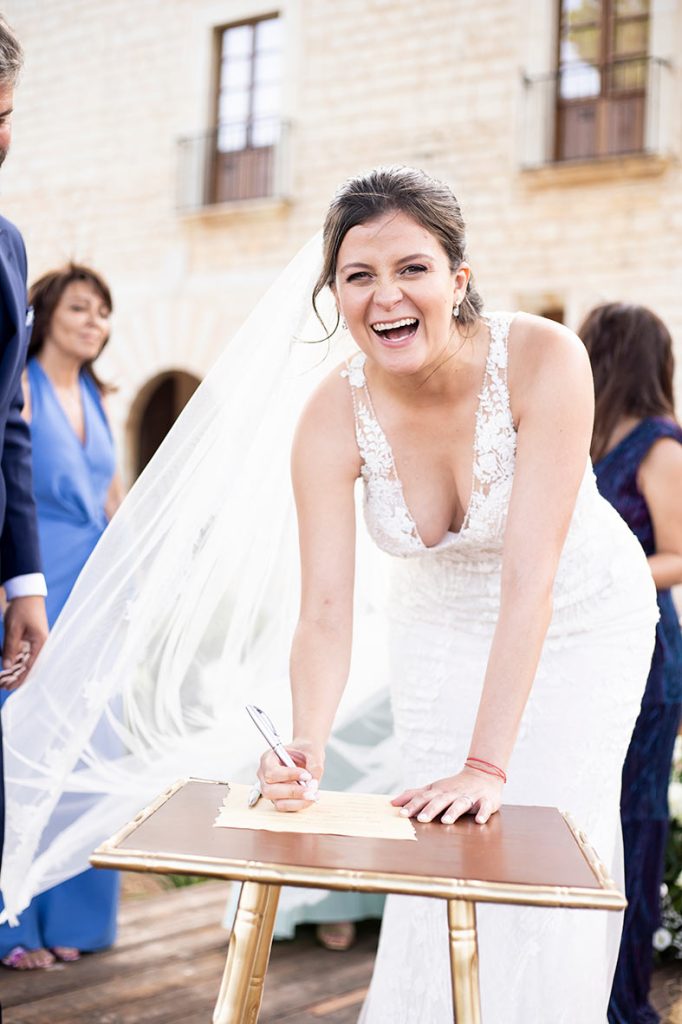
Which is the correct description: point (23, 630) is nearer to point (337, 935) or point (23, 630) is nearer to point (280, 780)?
point (280, 780)

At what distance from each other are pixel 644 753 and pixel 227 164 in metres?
10.4

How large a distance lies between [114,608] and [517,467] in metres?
0.96

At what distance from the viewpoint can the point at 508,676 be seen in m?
1.81

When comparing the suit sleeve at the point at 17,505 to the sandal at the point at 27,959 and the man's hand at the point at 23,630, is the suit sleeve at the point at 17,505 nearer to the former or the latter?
the man's hand at the point at 23,630

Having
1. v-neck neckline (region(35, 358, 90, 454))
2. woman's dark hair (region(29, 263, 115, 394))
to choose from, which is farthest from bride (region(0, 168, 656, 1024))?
woman's dark hair (region(29, 263, 115, 394))

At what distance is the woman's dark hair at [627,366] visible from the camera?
289cm

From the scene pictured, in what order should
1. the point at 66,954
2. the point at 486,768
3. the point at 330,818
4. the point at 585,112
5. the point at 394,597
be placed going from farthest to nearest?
the point at 585,112 → the point at 66,954 → the point at 394,597 → the point at 486,768 → the point at 330,818

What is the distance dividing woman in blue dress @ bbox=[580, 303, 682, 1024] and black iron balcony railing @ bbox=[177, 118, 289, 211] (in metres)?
9.46

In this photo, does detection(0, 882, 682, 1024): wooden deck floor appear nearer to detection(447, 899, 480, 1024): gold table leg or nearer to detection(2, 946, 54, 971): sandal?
detection(2, 946, 54, 971): sandal

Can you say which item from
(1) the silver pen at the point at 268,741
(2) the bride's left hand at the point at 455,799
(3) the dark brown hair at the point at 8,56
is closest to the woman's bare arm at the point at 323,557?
(1) the silver pen at the point at 268,741

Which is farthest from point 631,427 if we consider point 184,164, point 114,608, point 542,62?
point 184,164

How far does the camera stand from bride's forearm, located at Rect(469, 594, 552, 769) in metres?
1.74

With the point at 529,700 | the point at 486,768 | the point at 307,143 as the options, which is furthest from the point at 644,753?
the point at 307,143

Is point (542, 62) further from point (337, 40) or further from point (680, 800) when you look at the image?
point (680, 800)
